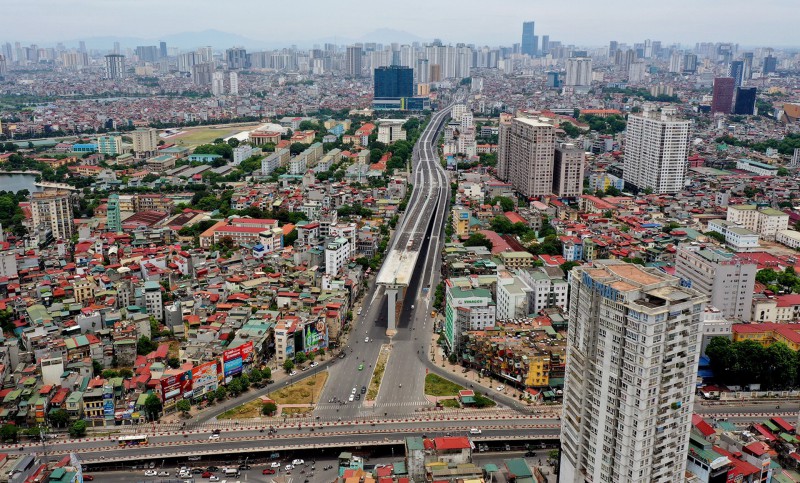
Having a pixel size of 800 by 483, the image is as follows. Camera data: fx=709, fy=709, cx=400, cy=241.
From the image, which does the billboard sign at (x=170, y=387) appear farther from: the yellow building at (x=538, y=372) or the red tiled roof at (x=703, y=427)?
the red tiled roof at (x=703, y=427)

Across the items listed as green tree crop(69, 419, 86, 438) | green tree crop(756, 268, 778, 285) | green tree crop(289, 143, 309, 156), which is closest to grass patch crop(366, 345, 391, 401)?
green tree crop(69, 419, 86, 438)

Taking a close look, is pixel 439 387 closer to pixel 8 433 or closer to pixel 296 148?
pixel 8 433

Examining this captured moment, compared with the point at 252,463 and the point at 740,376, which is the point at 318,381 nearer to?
the point at 252,463

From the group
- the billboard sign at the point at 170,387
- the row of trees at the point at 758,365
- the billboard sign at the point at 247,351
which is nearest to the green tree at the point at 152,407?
the billboard sign at the point at 170,387

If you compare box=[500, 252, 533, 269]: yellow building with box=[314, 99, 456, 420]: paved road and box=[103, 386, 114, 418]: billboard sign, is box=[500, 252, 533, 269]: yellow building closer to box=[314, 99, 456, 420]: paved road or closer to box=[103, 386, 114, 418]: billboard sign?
box=[314, 99, 456, 420]: paved road

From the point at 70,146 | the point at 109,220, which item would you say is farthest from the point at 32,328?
the point at 70,146

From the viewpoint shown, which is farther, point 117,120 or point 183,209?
point 117,120
